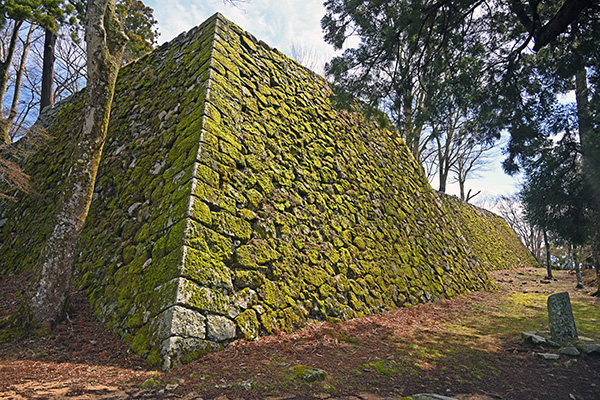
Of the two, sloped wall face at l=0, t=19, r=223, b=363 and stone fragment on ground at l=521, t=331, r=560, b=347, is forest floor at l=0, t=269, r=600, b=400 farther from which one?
sloped wall face at l=0, t=19, r=223, b=363

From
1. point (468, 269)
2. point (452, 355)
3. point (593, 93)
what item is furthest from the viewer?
point (468, 269)

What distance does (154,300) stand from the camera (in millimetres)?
3463

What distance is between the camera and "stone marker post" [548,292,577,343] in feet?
15.6

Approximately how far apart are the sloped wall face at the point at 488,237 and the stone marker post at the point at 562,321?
10425 millimetres

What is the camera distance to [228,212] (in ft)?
14.3

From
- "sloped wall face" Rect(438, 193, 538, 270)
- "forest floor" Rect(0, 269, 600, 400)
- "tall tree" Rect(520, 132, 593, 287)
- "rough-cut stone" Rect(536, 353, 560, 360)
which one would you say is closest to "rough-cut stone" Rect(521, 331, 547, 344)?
"forest floor" Rect(0, 269, 600, 400)

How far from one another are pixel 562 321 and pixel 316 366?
390 centimetres

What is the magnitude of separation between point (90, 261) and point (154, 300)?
2.08 metres

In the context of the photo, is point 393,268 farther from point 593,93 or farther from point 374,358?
point 593,93

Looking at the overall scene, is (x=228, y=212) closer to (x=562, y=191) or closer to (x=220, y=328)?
(x=220, y=328)

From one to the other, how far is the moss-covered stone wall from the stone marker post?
94.5 inches

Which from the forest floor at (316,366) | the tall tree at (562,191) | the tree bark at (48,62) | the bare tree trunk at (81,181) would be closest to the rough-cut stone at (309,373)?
the forest floor at (316,366)

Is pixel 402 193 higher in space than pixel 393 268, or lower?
higher

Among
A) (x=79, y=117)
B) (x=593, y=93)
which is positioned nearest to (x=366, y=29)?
(x=593, y=93)
